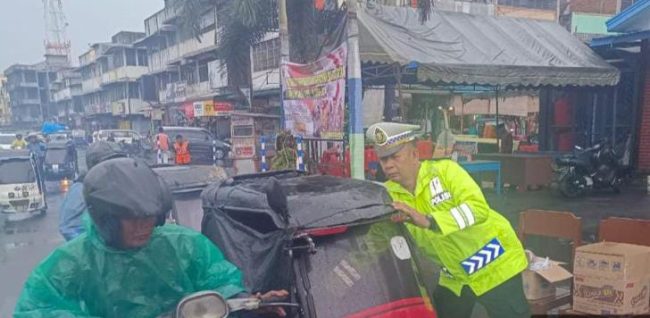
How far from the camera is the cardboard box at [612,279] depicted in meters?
3.37

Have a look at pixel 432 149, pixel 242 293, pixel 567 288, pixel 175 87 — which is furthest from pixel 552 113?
pixel 175 87

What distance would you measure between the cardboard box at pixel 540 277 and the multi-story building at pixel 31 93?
289ft

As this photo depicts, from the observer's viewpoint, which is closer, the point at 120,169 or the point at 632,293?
the point at 120,169

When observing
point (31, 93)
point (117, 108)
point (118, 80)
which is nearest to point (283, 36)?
point (118, 80)

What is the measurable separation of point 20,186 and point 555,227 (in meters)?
11.9

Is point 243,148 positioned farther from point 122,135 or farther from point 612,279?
point 122,135

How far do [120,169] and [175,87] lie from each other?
38913 mm

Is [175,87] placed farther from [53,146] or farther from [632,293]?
[632,293]

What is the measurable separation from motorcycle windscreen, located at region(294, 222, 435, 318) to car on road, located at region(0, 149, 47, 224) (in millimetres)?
11830

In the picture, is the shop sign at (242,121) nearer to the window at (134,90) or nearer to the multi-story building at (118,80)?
the multi-story building at (118,80)

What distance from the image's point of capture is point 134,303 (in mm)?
1575

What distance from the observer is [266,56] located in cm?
2452

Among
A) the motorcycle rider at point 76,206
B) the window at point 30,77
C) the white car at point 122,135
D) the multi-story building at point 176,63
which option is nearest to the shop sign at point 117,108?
the multi-story building at point 176,63

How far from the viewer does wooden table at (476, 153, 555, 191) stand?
11.2 metres
